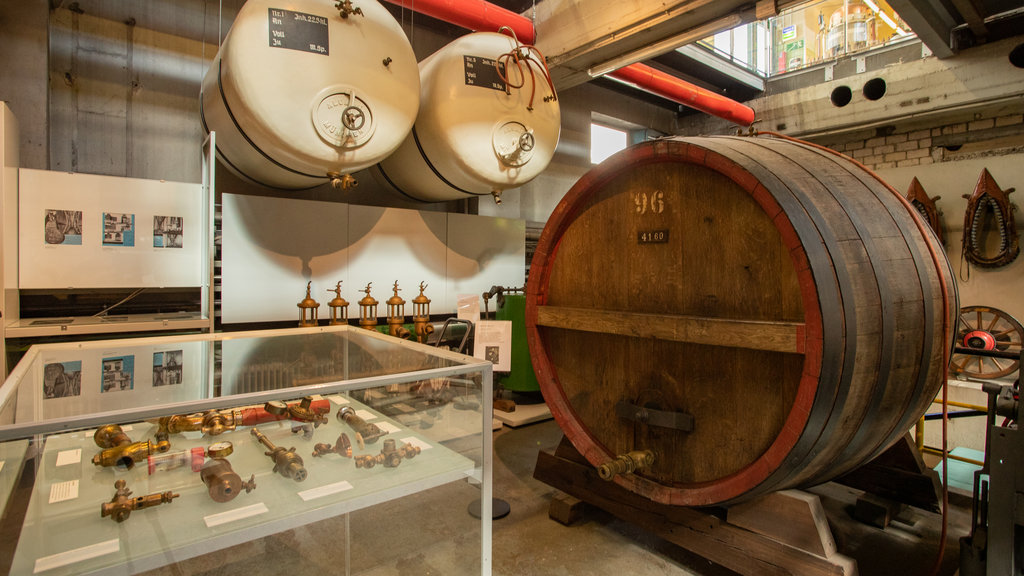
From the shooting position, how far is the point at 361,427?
1370 mm

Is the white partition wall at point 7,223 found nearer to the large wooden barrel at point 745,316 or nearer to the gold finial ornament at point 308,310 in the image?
the gold finial ornament at point 308,310

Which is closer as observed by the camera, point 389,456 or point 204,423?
point 204,423

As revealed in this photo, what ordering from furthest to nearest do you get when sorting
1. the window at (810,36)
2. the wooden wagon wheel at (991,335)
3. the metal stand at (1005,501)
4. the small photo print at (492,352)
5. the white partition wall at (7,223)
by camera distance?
the window at (810,36)
the wooden wagon wheel at (991,335)
the small photo print at (492,352)
the white partition wall at (7,223)
the metal stand at (1005,501)

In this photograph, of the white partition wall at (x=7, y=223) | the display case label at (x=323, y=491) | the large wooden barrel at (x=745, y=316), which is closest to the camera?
the display case label at (x=323, y=491)

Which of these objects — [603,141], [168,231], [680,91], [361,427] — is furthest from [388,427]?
[603,141]

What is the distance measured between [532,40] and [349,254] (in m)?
2.08

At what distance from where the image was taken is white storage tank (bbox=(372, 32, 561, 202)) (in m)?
2.89

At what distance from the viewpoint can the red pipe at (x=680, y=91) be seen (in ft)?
14.5

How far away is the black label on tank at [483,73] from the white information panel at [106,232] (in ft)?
5.67

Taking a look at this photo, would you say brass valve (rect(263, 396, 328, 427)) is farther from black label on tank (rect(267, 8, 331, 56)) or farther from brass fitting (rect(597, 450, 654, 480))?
black label on tank (rect(267, 8, 331, 56))

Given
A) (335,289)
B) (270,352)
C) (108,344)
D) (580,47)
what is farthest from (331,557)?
(580,47)

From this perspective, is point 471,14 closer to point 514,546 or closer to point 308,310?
point 308,310

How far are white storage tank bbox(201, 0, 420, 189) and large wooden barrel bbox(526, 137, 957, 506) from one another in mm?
1122

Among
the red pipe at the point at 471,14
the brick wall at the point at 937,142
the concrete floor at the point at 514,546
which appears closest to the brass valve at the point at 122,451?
the concrete floor at the point at 514,546
